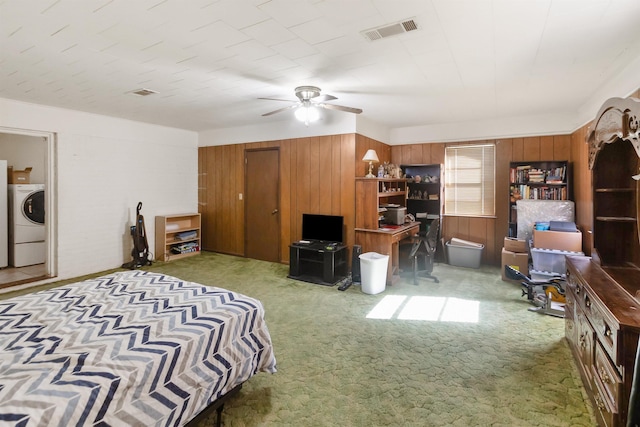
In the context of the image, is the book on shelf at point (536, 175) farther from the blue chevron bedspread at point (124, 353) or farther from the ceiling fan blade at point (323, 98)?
the blue chevron bedspread at point (124, 353)

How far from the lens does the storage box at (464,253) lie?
536 centimetres

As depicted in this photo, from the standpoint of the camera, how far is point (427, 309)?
359cm

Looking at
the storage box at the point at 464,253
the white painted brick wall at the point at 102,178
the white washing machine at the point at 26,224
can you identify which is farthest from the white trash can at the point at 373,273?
the white washing machine at the point at 26,224

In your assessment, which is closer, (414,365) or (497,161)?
(414,365)

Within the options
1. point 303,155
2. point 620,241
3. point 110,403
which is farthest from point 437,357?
point 303,155

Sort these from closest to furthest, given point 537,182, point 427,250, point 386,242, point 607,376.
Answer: point 607,376, point 386,242, point 427,250, point 537,182

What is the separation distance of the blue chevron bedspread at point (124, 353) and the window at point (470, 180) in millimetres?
4935

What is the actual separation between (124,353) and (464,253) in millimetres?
5229

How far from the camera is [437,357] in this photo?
8.44ft

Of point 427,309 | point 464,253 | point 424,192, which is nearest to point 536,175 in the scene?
point 464,253

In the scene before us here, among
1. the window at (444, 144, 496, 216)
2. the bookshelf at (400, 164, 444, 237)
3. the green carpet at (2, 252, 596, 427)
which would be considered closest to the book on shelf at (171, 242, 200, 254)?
the green carpet at (2, 252, 596, 427)

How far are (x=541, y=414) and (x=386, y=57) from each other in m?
2.89

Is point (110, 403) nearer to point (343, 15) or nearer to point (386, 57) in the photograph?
point (343, 15)

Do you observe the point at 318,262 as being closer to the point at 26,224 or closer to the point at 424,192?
Answer: the point at 424,192
